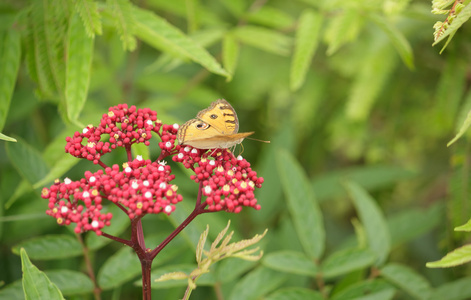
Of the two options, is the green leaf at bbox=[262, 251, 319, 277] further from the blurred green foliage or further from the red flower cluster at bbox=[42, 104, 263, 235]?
the red flower cluster at bbox=[42, 104, 263, 235]

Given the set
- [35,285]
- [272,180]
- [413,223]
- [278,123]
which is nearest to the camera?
[35,285]

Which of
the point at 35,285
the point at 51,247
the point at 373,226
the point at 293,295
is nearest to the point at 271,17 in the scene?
the point at 373,226

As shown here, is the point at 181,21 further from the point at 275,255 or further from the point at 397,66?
the point at 275,255

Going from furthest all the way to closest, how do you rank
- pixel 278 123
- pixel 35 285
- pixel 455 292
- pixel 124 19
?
1. pixel 278 123
2. pixel 455 292
3. pixel 124 19
4. pixel 35 285

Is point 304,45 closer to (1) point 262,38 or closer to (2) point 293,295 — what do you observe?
(1) point 262,38

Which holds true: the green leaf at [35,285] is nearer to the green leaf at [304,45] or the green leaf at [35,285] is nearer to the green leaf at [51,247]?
the green leaf at [51,247]

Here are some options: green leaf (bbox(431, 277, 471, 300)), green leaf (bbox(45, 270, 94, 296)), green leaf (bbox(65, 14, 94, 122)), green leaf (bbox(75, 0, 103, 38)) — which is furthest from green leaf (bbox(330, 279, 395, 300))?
green leaf (bbox(75, 0, 103, 38))

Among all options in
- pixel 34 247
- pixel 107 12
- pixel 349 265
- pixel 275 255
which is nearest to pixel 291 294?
pixel 275 255
